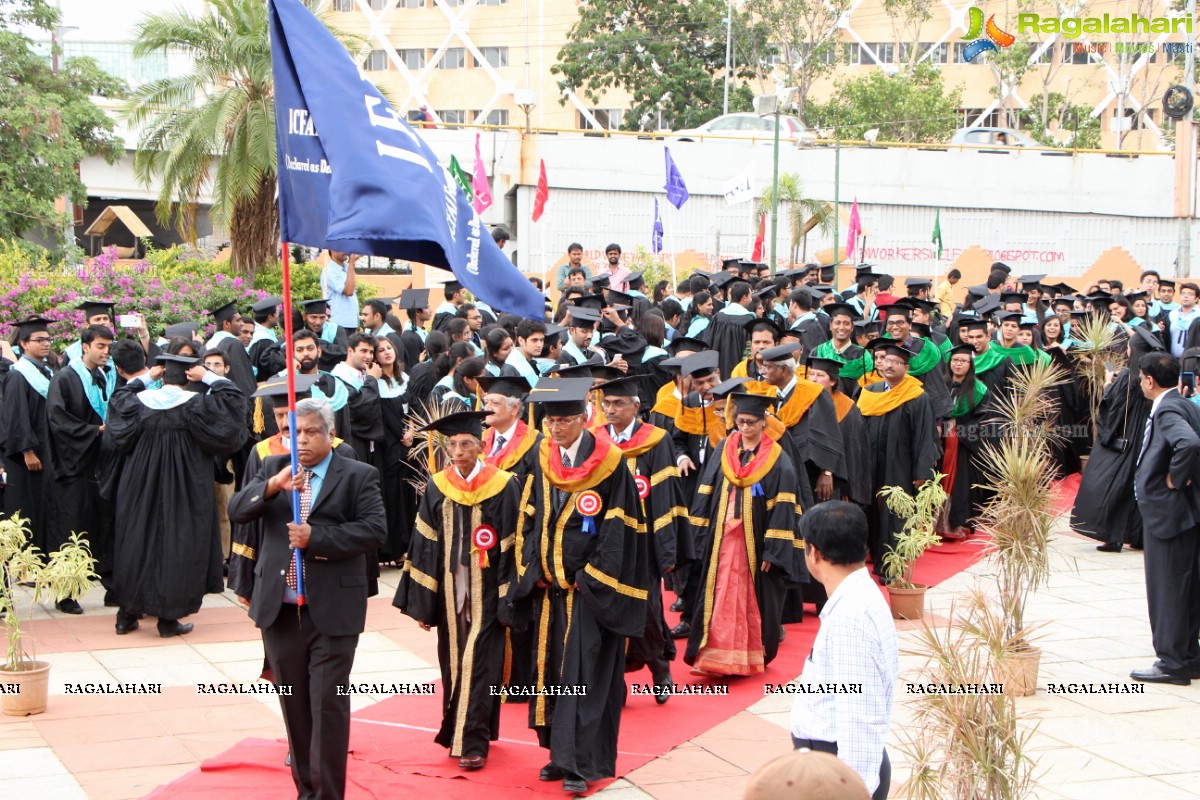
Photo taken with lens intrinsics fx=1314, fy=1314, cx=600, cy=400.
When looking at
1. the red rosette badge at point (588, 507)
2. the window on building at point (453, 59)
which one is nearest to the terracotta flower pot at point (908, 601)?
the red rosette badge at point (588, 507)

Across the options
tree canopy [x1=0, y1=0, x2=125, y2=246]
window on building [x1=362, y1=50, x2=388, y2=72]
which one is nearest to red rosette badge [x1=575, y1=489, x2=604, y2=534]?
tree canopy [x1=0, y1=0, x2=125, y2=246]

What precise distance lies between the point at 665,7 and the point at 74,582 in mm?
44158

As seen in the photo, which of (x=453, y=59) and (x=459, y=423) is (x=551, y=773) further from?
(x=453, y=59)

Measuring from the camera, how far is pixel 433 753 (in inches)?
263

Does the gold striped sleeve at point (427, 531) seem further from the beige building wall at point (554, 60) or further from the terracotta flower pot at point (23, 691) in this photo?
the beige building wall at point (554, 60)

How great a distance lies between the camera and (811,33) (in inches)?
1930

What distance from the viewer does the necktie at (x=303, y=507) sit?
18.9ft

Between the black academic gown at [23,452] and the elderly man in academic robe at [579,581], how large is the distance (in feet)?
15.9

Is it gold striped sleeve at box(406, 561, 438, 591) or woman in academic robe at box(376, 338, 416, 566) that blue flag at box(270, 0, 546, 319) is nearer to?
gold striped sleeve at box(406, 561, 438, 591)

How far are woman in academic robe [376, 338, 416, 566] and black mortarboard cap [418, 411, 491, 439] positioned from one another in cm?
397

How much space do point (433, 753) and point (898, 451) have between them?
5983 mm

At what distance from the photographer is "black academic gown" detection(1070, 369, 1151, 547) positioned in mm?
11430

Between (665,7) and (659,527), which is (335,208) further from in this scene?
(665,7)

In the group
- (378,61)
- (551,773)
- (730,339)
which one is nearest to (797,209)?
(730,339)
